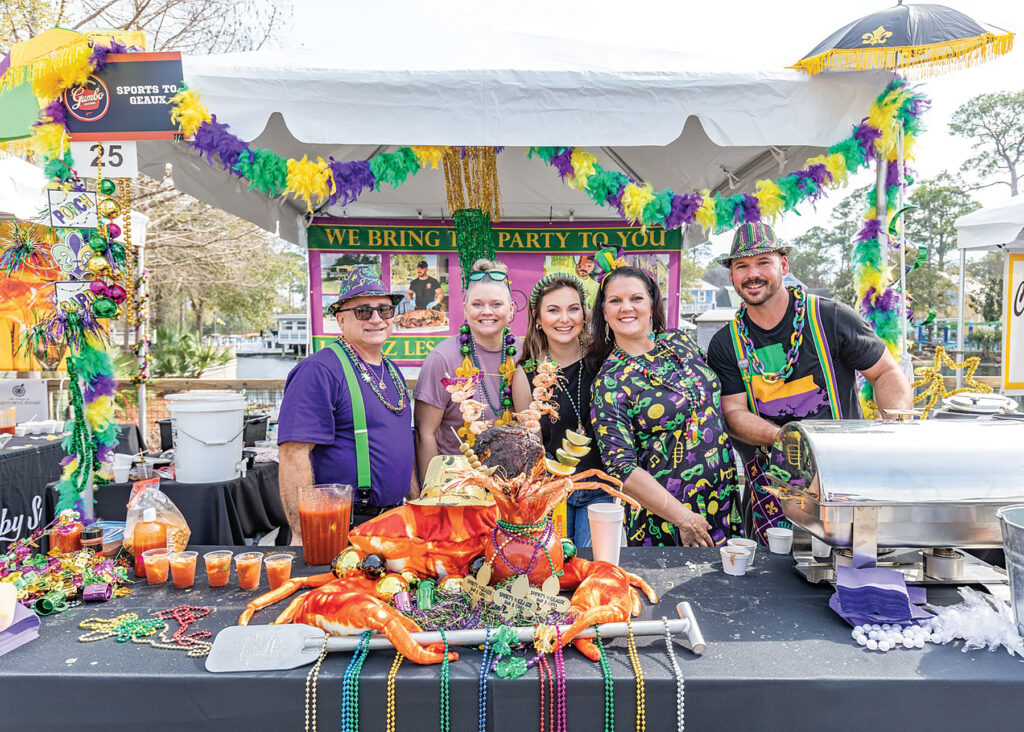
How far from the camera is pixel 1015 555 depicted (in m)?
1.39

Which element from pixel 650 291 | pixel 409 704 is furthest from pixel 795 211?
pixel 409 704

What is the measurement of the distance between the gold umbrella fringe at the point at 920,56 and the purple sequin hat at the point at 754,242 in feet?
3.33

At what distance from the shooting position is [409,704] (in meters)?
1.23

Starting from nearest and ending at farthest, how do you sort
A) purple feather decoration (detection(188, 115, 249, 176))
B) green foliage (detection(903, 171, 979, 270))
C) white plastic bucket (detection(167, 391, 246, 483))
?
1. purple feather decoration (detection(188, 115, 249, 176))
2. white plastic bucket (detection(167, 391, 246, 483))
3. green foliage (detection(903, 171, 979, 270))

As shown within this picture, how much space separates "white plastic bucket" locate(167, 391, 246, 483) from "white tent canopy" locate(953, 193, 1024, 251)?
6965 mm

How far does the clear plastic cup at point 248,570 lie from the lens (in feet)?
5.46

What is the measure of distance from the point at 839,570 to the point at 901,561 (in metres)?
0.28

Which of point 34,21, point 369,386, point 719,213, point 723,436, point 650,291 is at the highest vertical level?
point 34,21

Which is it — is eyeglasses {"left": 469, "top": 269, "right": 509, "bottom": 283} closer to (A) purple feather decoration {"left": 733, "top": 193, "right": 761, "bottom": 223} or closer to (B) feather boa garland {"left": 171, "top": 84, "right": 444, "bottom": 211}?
(B) feather boa garland {"left": 171, "top": 84, "right": 444, "bottom": 211}

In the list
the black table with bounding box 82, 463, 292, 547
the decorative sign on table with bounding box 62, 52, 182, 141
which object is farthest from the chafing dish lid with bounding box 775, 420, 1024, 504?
the decorative sign on table with bounding box 62, 52, 182, 141

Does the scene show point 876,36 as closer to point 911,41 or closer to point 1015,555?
point 911,41

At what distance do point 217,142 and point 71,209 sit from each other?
2.25 feet

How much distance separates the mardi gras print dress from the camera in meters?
2.23

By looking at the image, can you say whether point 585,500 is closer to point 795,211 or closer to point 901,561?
point 901,561
